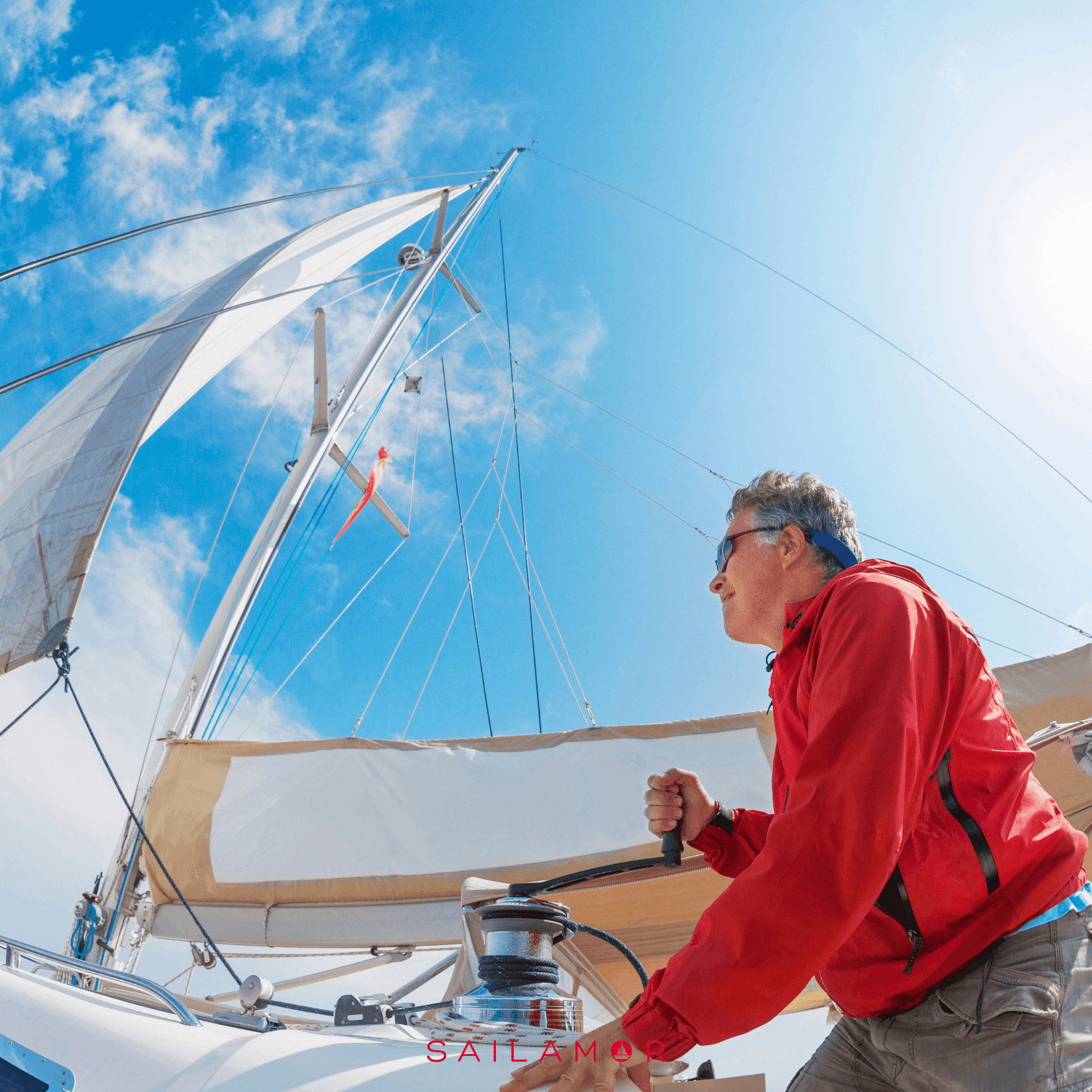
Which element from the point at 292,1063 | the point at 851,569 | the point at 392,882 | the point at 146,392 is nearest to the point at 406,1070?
the point at 292,1063

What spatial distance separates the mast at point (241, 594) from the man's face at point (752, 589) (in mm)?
4216

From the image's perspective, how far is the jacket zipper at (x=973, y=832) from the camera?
999 mm

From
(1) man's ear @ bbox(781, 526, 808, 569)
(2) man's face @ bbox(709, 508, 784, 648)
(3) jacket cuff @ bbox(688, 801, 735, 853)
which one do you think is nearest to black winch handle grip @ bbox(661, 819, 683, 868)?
(3) jacket cuff @ bbox(688, 801, 735, 853)

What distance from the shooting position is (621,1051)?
0.86 metres

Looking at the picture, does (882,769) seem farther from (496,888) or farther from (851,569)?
(496,888)

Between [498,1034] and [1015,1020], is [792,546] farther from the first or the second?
[498,1034]

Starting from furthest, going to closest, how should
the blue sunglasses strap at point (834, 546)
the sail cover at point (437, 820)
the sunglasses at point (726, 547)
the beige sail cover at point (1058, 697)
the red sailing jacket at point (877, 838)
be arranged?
1. the beige sail cover at point (1058, 697)
2. the sail cover at point (437, 820)
3. the sunglasses at point (726, 547)
4. the blue sunglasses strap at point (834, 546)
5. the red sailing jacket at point (877, 838)

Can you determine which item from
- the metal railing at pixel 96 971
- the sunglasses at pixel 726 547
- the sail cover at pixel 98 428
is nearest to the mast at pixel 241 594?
the sail cover at pixel 98 428

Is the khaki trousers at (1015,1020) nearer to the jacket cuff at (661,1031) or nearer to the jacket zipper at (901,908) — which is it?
the jacket zipper at (901,908)

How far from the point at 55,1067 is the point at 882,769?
1390 millimetres

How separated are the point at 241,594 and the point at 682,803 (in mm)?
4932

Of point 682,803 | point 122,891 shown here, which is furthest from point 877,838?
point 122,891

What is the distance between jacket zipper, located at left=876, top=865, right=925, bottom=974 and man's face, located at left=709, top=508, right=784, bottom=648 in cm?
57

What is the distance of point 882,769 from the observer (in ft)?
2.85
